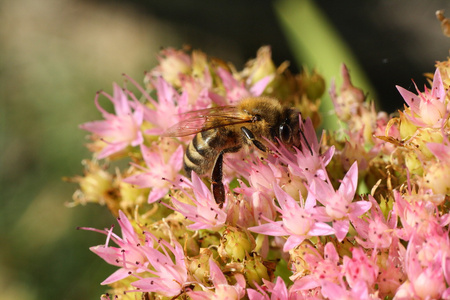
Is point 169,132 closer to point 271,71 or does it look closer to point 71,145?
point 271,71

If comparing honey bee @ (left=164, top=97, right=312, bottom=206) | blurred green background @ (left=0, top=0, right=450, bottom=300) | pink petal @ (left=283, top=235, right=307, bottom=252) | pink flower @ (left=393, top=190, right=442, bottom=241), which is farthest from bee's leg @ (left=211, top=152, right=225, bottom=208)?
blurred green background @ (left=0, top=0, right=450, bottom=300)


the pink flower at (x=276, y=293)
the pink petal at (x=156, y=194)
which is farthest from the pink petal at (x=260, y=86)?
the pink flower at (x=276, y=293)

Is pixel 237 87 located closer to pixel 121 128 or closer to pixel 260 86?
pixel 260 86

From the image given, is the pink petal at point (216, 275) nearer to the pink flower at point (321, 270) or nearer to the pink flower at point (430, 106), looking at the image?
the pink flower at point (321, 270)

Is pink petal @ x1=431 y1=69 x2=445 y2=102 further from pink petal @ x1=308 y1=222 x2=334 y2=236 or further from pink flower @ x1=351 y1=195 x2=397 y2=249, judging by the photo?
pink petal @ x1=308 y1=222 x2=334 y2=236

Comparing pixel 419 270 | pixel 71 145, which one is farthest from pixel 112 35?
pixel 419 270

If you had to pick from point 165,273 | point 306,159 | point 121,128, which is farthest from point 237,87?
point 165,273
